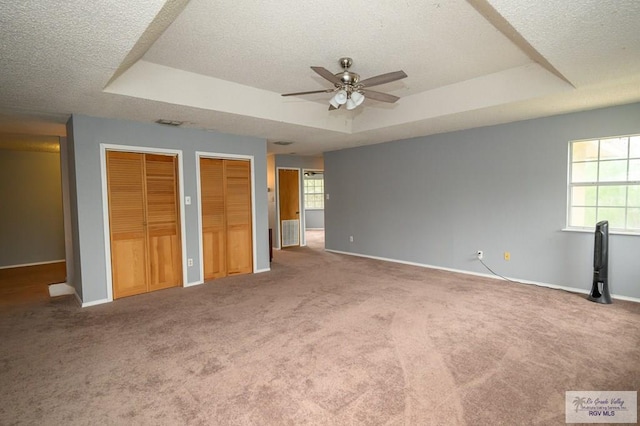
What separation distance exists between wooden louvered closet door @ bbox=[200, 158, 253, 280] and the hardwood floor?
88.6 inches

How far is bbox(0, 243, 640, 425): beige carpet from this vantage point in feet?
6.78

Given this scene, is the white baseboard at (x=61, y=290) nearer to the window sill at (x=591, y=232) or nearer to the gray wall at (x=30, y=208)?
the gray wall at (x=30, y=208)

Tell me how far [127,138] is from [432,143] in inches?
186

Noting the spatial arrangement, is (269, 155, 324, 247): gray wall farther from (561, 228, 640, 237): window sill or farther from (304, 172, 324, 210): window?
(561, 228, 640, 237): window sill

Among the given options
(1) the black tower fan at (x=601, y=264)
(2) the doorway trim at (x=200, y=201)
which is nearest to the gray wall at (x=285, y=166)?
(2) the doorway trim at (x=200, y=201)

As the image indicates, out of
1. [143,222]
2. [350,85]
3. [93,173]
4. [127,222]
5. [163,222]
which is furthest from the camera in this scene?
[163,222]

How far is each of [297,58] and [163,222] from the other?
9.99 ft

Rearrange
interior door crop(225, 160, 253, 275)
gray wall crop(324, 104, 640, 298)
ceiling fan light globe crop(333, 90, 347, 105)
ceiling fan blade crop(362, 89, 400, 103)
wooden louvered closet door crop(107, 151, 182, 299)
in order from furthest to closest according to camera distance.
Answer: interior door crop(225, 160, 253, 275) < wooden louvered closet door crop(107, 151, 182, 299) < gray wall crop(324, 104, 640, 298) < ceiling fan blade crop(362, 89, 400, 103) < ceiling fan light globe crop(333, 90, 347, 105)

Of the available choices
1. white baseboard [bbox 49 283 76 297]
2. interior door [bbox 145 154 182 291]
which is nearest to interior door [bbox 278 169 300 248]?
interior door [bbox 145 154 182 291]

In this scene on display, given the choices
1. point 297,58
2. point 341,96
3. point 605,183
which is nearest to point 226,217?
point 297,58

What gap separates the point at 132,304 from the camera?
408cm

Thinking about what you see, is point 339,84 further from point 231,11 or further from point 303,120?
point 303,120

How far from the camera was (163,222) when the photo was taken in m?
4.71

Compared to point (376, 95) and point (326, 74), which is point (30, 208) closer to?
point (326, 74)
